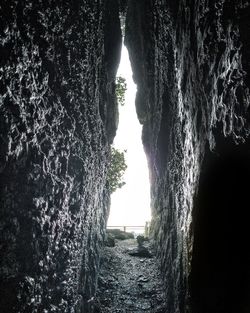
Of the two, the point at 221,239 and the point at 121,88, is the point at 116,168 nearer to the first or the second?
the point at 121,88

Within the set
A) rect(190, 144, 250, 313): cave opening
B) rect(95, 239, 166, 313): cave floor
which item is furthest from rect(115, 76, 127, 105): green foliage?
rect(190, 144, 250, 313): cave opening

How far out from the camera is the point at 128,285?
8977 mm

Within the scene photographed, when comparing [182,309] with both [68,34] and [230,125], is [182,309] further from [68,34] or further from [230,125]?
[68,34]

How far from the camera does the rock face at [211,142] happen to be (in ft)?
10.8

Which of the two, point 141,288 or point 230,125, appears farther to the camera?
point 141,288

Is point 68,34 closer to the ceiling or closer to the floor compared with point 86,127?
closer to the ceiling

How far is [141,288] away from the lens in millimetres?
8836

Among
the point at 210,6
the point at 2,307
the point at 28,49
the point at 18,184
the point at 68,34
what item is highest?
the point at 68,34

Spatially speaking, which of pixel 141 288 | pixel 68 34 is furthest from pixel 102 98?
pixel 141 288

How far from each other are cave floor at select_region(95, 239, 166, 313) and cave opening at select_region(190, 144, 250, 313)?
10.9 ft

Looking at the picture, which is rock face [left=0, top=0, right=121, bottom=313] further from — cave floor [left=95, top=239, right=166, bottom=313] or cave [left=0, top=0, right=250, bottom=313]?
cave floor [left=95, top=239, right=166, bottom=313]

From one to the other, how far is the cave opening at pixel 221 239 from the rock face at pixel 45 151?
1726 millimetres

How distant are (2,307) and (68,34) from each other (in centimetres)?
350

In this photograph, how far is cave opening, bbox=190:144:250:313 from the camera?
411cm
